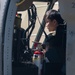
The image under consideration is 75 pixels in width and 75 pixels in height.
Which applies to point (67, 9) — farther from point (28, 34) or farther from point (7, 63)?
point (28, 34)

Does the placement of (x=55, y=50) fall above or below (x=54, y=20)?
below

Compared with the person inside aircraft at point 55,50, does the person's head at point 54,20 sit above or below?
above

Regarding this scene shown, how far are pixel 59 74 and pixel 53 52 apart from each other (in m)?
0.21

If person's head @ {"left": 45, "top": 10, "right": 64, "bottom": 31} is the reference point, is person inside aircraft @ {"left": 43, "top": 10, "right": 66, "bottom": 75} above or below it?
below

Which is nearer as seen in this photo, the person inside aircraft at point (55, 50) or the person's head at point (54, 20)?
the person inside aircraft at point (55, 50)

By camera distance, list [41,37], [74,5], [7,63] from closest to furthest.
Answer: [74,5]
[7,63]
[41,37]

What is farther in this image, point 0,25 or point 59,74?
point 59,74

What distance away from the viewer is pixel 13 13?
261cm

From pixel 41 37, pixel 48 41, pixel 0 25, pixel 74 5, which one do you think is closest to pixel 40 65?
pixel 48 41

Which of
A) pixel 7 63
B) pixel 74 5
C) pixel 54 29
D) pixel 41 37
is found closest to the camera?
pixel 74 5

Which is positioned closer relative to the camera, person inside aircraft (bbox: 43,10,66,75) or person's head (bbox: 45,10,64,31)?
person inside aircraft (bbox: 43,10,66,75)

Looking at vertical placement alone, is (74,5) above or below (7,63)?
above

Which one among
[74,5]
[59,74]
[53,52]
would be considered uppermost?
[74,5]

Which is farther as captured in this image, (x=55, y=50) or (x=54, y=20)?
(x=54, y=20)
